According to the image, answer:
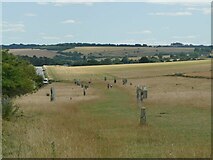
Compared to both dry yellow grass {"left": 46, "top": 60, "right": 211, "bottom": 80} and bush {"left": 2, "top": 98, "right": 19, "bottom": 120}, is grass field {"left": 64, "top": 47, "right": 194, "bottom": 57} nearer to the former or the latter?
dry yellow grass {"left": 46, "top": 60, "right": 211, "bottom": 80}

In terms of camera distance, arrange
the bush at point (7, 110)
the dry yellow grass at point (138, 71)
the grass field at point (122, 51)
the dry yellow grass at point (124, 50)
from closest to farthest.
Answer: the bush at point (7, 110) < the dry yellow grass at point (138, 71) < the grass field at point (122, 51) < the dry yellow grass at point (124, 50)

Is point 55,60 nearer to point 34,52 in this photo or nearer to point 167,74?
point 34,52

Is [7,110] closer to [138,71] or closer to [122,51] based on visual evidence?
[138,71]

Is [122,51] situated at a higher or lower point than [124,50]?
lower

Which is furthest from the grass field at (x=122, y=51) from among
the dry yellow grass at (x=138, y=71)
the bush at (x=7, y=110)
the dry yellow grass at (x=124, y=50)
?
the bush at (x=7, y=110)

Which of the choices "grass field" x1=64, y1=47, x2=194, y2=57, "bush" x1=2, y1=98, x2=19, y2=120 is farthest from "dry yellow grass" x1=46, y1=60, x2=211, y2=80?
"bush" x1=2, y1=98, x2=19, y2=120

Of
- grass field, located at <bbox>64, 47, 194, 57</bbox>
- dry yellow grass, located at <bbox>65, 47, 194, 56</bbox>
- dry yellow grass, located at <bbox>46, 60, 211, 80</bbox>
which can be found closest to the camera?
dry yellow grass, located at <bbox>46, 60, 211, 80</bbox>

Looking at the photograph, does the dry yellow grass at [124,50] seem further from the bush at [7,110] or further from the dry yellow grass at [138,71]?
the bush at [7,110]

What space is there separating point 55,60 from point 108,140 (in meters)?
158

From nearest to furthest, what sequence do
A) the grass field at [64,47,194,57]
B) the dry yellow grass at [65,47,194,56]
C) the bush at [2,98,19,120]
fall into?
the bush at [2,98,19,120] → the grass field at [64,47,194,57] → the dry yellow grass at [65,47,194,56]

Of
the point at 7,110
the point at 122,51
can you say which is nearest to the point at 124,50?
the point at 122,51

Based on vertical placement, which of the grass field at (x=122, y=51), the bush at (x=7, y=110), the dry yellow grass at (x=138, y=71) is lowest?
the dry yellow grass at (x=138, y=71)

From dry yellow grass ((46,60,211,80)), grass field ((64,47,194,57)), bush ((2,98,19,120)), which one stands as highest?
bush ((2,98,19,120))

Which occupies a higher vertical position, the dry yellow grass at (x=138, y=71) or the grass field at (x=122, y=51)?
the grass field at (x=122, y=51)
